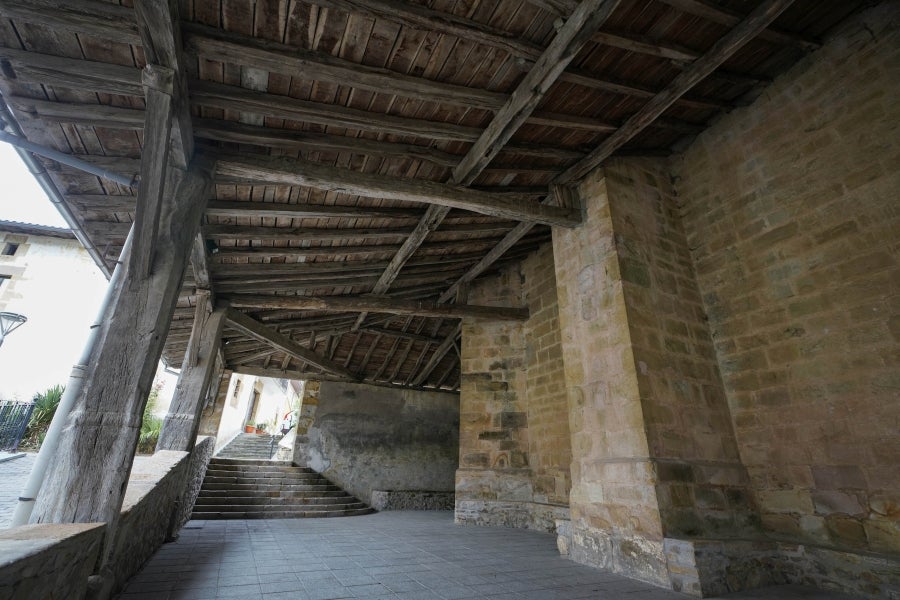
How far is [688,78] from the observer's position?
3451 millimetres

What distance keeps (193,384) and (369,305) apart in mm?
2595

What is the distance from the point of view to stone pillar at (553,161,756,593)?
3195 mm

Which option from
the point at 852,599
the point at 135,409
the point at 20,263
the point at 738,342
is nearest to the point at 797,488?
the point at 852,599

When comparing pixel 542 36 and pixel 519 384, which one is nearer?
pixel 542 36

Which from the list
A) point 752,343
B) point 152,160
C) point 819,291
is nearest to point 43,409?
point 152,160

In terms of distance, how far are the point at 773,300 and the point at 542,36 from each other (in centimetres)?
306

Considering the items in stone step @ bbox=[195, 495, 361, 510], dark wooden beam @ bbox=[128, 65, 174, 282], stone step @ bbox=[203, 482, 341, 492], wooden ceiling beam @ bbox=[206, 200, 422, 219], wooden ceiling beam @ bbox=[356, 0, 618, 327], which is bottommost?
stone step @ bbox=[195, 495, 361, 510]

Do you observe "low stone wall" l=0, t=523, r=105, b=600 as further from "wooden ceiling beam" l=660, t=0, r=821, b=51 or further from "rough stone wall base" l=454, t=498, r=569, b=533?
"rough stone wall base" l=454, t=498, r=569, b=533

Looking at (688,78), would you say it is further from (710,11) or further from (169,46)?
(169,46)

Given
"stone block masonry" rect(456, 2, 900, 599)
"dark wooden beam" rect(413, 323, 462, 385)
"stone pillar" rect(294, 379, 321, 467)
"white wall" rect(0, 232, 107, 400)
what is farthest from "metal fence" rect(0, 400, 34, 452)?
"stone block masonry" rect(456, 2, 900, 599)

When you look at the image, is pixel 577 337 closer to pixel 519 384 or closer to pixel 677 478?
pixel 677 478

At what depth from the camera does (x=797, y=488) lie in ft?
10.6

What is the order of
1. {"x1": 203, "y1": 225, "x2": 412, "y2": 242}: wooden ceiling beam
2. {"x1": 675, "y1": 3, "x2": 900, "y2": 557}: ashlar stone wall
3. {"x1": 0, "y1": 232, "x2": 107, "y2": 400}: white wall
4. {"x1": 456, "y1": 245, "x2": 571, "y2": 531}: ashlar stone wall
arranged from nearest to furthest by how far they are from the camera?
{"x1": 675, "y1": 3, "x2": 900, "y2": 557}: ashlar stone wall
{"x1": 203, "y1": 225, "x2": 412, "y2": 242}: wooden ceiling beam
{"x1": 456, "y1": 245, "x2": 571, "y2": 531}: ashlar stone wall
{"x1": 0, "y1": 232, "x2": 107, "y2": 400}: white wall

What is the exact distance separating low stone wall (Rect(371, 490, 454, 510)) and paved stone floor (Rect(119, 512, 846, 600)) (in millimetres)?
4084
